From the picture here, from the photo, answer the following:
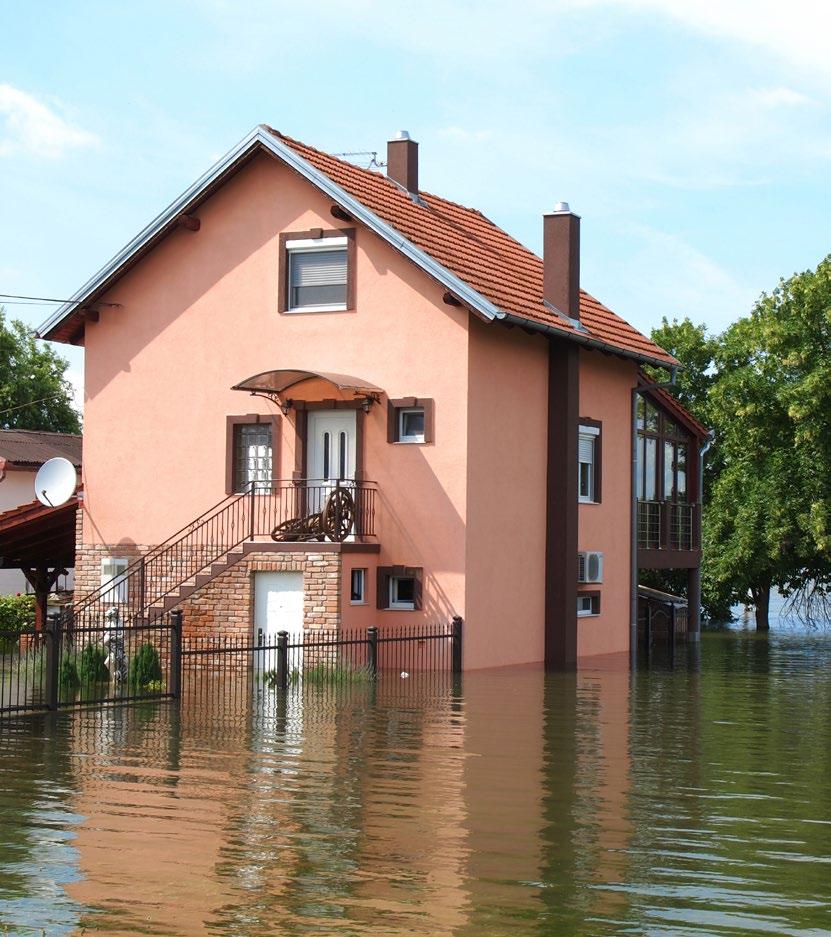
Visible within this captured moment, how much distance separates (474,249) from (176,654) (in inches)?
481

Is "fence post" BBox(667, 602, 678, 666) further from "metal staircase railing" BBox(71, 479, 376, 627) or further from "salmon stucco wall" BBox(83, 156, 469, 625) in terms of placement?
"metal staircase railing" BBox(71, 479, 376, 627)

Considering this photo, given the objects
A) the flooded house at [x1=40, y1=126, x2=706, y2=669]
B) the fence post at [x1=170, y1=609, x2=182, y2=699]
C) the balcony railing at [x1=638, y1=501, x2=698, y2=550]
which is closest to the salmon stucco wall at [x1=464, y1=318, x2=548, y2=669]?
the flooded house at [x1=40, y1=126, x2=706, y2=669]

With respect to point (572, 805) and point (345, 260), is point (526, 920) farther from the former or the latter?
point (345, 260)

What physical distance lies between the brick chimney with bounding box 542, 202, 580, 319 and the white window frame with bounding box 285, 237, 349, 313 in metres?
4.30

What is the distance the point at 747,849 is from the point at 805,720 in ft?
30.6

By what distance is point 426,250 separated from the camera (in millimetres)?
27422

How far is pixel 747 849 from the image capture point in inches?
448

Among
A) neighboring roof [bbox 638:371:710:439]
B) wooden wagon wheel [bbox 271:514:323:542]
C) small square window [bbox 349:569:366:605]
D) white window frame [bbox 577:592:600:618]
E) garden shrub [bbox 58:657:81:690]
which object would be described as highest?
neighboring roof [bbox 638:371:710:439]

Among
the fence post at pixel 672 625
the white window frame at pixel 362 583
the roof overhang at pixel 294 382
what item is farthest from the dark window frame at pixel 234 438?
the fence post at pixel 672 625

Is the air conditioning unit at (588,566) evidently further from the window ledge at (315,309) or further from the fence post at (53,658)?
the fence post at (53,658)

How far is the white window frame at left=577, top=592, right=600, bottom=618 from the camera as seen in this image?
31.2m

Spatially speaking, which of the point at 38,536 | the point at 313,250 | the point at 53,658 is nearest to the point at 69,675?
the point at 53,658

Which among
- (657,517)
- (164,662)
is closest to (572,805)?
(164,662)

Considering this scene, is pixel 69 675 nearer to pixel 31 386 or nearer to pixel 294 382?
pixel 294 382
